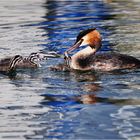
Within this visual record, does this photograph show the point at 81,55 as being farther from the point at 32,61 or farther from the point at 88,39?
the point at 32,61

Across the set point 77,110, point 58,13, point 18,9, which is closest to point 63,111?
point 77,110

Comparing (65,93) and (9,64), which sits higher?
(9,64)

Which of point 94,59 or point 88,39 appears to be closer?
point 94,59

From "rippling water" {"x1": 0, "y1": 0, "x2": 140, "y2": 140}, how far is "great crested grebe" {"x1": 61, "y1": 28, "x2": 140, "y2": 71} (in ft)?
0.88

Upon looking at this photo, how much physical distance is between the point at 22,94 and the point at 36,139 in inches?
104

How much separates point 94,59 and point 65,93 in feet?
8.35

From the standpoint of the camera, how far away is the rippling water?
7.80m

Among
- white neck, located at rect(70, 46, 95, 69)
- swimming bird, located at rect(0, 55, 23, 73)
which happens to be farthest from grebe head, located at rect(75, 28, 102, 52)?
swimming bird, located at rect(0, 55, 23, 73)

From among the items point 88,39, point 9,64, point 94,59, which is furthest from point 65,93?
point 88,39

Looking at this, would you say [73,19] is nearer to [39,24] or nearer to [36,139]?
[39,24]

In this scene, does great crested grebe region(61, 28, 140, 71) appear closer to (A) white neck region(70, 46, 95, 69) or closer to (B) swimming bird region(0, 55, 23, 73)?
(A) white neck region(70, 46, 95, 69)

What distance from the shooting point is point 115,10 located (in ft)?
82.0

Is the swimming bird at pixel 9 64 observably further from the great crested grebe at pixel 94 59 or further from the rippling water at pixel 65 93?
the great crested grebe at pixel 94 59

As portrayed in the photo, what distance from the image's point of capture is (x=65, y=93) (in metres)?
9.97
